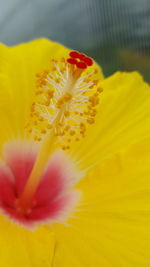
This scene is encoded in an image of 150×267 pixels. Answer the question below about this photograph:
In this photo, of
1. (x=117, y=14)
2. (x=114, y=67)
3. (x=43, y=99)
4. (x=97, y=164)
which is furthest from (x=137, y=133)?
(x=117, y=14)

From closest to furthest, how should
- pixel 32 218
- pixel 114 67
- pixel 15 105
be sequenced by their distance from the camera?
pixel 32 218 < pixel 15 105 < pixel 114 67

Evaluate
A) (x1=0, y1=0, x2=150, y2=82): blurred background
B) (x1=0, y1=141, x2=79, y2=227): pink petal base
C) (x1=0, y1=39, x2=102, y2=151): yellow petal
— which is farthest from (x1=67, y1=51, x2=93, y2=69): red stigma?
(x1=0, y1=0, x2=150, y2=82): blurred background

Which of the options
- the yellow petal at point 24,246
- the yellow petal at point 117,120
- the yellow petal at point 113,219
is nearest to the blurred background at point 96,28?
the yellow petal at point 117,120

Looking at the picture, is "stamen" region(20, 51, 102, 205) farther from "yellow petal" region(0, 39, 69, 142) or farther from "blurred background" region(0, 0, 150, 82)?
"blurred background" region(0, 0, 150, 82)

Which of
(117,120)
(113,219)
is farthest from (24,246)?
(117,120)

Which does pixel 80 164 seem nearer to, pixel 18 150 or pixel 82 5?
pixel 18 150

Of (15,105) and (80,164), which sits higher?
(15,105)

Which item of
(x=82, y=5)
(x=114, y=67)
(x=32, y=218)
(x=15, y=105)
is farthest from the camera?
(x=82, y=5)
